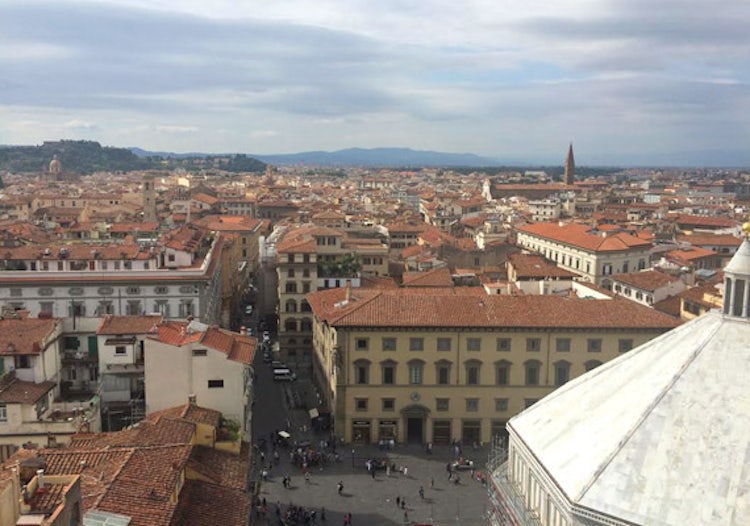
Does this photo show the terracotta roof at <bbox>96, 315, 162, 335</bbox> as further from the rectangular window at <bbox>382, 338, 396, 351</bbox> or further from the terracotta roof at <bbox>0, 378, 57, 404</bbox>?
the rectangular window at <bbox>382, 338, 396, 351</bbox>

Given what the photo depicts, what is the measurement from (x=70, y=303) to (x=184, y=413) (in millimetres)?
22746

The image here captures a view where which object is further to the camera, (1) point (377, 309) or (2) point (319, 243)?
(2) point (319, 243)

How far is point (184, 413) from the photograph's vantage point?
1348 inches

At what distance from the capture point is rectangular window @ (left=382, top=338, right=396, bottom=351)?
4722 cm

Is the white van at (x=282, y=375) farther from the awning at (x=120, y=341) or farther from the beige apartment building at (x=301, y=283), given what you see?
the awning at (x=120, y=341)

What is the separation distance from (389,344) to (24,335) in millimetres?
20414

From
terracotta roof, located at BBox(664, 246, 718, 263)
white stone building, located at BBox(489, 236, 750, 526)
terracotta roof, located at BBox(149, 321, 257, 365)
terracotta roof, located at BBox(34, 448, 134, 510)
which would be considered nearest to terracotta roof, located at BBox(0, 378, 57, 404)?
terracotta roof, located at BBox(149, 321, 257, 365)

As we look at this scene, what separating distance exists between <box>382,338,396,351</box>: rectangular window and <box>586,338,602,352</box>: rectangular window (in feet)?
38.8

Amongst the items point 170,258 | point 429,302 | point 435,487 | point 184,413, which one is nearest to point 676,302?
point 429,302

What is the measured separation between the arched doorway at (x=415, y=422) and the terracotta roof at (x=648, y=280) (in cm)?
2948

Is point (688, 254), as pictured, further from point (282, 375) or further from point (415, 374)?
point (415, 374)

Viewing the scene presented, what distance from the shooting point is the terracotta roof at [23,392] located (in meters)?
34.0

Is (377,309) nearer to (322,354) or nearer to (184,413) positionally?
(322,354)

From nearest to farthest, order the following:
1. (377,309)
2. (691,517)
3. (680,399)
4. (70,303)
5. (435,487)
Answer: (691,517) < (680,399) < (435,487) < (377,309) < (70,303)
